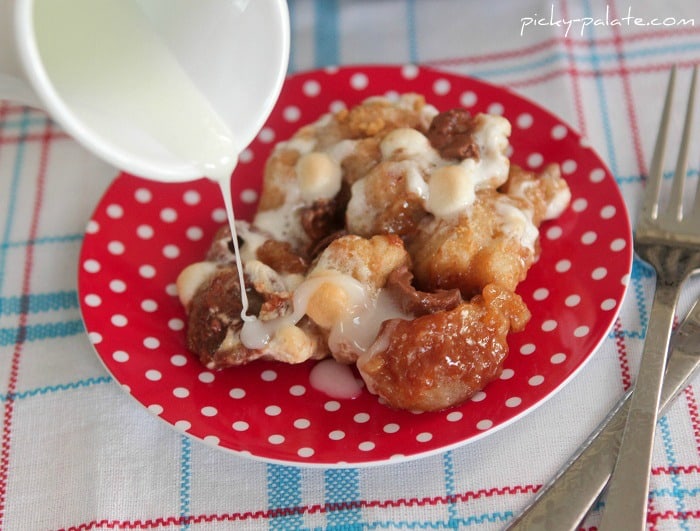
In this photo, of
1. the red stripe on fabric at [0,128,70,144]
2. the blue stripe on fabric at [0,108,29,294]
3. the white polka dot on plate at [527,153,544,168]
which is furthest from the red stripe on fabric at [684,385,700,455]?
the red stripe on fabric at [0,128,70,144]

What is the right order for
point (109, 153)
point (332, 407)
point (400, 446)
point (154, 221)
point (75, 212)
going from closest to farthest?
1. point (109, 153)
2. point (400, 446)
3. point (332, 407)
4. point (154, 221)
5. point (75, 212)

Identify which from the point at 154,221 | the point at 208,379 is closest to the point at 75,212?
the point at 154,221

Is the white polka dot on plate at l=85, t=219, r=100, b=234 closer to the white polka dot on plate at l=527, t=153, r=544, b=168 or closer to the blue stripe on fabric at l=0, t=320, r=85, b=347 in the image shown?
the blue stripe on fabric at l=0, t=320, r=85, b=347

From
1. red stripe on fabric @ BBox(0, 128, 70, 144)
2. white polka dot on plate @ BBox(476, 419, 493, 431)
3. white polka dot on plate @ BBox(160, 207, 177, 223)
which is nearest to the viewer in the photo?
white polka dot on plate @ BBox(476, 419, 493, 431)

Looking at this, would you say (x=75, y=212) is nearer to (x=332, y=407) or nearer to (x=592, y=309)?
(x=332, y=407)

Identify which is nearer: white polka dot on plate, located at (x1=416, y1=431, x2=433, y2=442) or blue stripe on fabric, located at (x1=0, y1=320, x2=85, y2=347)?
white polka dot on plate, located at (x1=416, y1=431, x2=433, y2=442)

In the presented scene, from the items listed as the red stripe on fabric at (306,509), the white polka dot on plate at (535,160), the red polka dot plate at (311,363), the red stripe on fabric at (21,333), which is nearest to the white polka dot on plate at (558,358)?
the red polka dot plate at (311,363)
